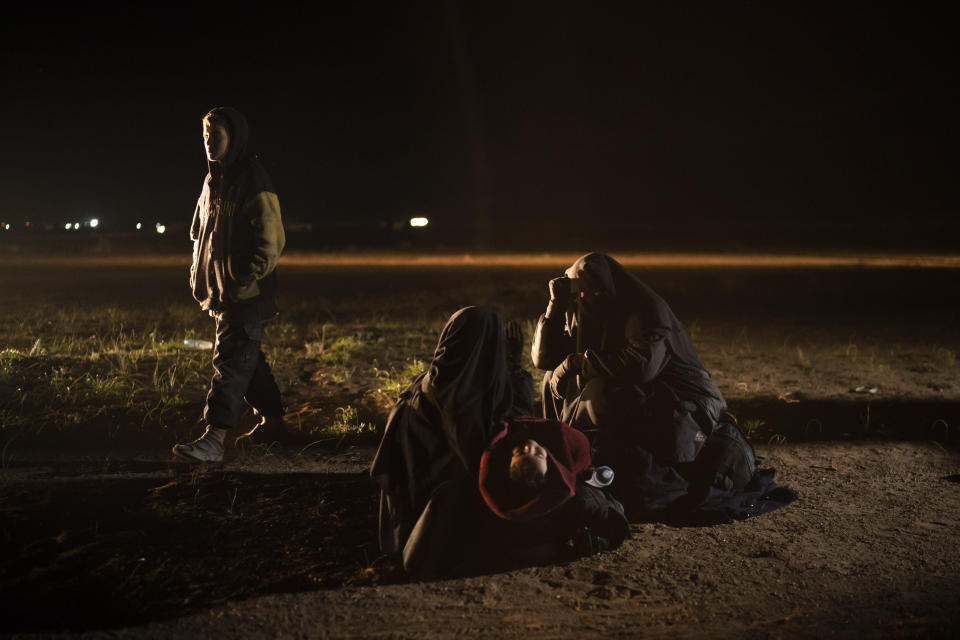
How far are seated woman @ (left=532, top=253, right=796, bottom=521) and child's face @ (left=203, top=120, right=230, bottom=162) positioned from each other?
2.28 m

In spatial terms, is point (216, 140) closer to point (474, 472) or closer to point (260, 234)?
point (260, 234)

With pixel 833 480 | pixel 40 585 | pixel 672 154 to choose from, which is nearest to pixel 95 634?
pixel 40 585

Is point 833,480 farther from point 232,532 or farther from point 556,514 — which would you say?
point 232,532

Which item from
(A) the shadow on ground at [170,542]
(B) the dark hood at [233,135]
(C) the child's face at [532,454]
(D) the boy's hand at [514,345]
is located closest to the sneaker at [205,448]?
(A) the shadow on ground at [170,542]

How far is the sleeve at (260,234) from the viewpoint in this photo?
501 centimetres

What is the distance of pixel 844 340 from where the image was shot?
35.2ft

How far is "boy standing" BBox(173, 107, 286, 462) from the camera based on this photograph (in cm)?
501

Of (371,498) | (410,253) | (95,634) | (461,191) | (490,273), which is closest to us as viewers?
(95,634)

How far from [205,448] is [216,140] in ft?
6.33

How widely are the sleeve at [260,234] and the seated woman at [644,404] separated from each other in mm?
1761

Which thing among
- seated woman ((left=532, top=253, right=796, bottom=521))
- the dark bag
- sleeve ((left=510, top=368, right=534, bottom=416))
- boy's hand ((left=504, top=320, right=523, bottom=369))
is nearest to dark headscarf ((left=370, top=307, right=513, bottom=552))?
sleeve ((left=510, top=368, right=534, bottom=416))

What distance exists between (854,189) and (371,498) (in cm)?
5515

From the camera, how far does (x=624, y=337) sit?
451 cm

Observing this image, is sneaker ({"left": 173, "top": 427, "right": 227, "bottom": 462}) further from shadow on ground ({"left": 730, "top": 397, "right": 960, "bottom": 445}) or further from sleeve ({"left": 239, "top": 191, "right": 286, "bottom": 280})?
shadow on ground ({"left": 730, "top": 397, "right": 960, "bottom": 445})
